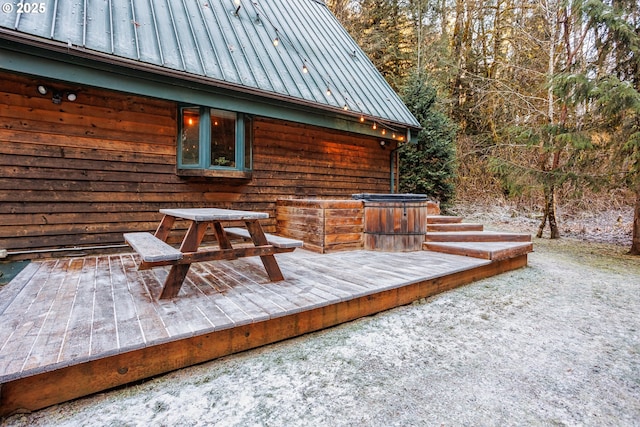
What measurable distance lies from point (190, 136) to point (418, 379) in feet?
13.5

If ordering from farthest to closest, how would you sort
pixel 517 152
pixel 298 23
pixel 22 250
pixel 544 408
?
pixel 517 152, pixel 298 23, pixel 22 250, pixel 544 408

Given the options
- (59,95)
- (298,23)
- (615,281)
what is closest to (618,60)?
(615,281)

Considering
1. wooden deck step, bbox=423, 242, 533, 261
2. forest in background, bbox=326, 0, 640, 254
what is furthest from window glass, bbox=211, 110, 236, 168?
forest in background, bbox=326, 0, 640, 254

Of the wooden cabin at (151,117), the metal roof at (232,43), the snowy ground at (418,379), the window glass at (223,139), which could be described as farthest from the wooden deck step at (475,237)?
the window glass at (223,139)

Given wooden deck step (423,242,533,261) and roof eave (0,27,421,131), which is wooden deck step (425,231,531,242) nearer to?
wooden deck step (423,242,533,261)

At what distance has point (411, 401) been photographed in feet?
5.16

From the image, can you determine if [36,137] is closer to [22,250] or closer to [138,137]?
[138,137]

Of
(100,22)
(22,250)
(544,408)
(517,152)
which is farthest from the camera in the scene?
(517,152)

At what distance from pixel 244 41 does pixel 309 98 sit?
1559 mm

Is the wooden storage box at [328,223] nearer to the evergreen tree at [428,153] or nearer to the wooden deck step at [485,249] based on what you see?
the wooden deck step at [485,249]

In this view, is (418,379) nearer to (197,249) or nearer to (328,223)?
(197,249)

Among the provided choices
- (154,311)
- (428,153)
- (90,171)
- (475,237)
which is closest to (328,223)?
(475,237)

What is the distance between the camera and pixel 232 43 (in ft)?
16.0

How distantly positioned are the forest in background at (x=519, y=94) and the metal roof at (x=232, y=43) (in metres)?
2.75
